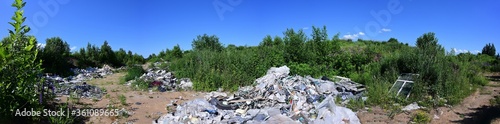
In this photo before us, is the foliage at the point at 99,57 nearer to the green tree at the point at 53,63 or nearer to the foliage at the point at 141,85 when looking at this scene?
the green tree at the point at 53,63

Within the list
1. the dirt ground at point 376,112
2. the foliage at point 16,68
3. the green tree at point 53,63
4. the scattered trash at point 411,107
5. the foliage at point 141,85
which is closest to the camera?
the foliage at point 16,68

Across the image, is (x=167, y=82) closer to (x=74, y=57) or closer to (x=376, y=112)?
(x=376, y=112)

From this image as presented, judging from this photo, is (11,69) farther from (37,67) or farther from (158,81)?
(158,81)

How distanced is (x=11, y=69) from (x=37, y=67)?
286mm

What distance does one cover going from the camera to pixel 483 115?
557 cm

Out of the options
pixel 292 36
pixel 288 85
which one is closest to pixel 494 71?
pixel 292 36

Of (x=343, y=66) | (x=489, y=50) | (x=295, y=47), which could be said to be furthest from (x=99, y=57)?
(x=489, y=50)

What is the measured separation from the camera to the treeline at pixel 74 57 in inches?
495

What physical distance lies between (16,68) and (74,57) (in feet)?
48.5

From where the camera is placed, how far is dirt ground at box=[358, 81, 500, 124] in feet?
17.0

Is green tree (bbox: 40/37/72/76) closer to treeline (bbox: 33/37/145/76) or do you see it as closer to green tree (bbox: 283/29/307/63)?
treeline (bbox: 33/37/145/76)

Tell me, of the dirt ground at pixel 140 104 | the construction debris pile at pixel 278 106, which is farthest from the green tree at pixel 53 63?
the construction debris pile at pixel 278 106

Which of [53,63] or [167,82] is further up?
[53,63]

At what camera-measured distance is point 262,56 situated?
995 cm
